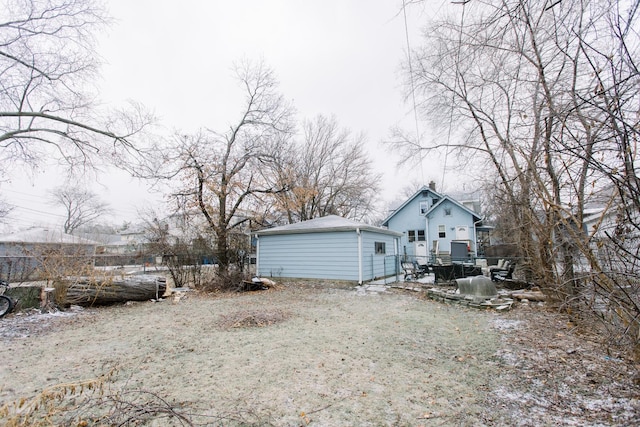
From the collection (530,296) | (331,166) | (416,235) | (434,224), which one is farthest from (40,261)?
(416,235)

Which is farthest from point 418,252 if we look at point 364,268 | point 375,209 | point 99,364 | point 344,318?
point 99,364

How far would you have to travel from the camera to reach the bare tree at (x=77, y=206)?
108 feet

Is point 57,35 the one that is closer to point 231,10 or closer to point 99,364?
point 231,10

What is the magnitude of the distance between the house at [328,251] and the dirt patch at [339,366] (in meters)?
4.71

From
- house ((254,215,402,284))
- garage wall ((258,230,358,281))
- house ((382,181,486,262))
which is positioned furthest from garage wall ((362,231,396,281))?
house ((382,181,486,262))

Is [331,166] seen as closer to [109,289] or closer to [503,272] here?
[503,272]

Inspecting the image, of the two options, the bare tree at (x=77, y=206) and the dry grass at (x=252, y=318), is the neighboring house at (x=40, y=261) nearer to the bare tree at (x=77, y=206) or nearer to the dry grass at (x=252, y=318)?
the dry grass at (x=252, y=318)

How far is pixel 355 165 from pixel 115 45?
15.5 m

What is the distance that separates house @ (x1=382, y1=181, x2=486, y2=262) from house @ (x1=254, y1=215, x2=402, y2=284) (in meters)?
6.83

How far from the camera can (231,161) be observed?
13172mm

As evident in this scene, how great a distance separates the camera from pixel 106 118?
10320 mm

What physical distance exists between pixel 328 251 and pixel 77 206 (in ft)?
121

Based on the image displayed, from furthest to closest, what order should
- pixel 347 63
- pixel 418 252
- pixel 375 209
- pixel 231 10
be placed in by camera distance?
pixel 375 209 → pixel 418 252 → pixel 347 63 → pixel 231 10

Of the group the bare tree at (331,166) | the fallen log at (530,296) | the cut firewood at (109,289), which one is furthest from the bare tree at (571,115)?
the bare tree at (331,166)
